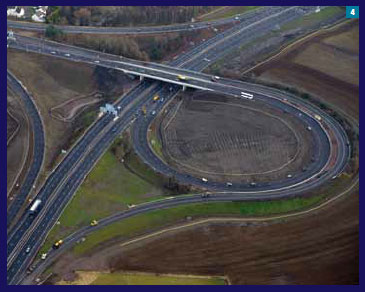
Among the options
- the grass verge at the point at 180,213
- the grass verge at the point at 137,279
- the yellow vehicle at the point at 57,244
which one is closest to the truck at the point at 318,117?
the grass verge at the point at 180,213

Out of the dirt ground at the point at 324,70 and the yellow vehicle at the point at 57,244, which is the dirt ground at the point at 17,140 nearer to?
the yellow vehicle at the point at 57,244

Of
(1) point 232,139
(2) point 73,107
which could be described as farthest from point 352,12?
(2) point 73,107

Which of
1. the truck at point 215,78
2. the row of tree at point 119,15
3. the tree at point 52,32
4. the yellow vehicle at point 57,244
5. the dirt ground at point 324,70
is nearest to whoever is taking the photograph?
the yellow vehicle at point 57,244

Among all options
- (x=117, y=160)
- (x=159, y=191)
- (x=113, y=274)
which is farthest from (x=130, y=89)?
(x=113, y=274)

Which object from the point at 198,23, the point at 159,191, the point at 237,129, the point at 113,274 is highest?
the point at 198,23

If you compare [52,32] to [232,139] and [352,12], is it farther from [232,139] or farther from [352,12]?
[352,12]

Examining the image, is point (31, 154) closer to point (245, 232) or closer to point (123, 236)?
point (123, 236)
